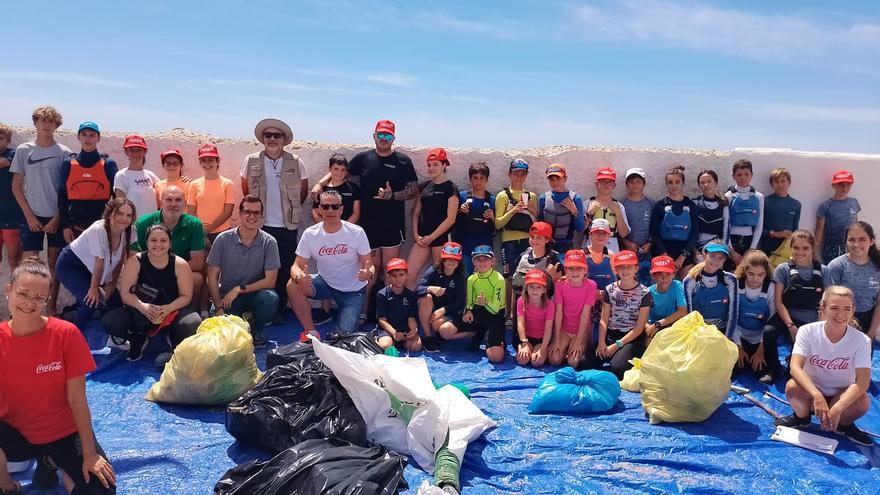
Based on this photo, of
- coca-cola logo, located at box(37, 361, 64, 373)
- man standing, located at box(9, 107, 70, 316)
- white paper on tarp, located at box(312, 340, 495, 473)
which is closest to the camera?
coca-cola logo, located at box(37, 361, 64, 373)

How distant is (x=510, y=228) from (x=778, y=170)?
299 centimetres

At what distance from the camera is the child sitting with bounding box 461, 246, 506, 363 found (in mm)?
5996

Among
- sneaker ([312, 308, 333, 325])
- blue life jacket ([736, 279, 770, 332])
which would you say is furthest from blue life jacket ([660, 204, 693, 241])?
sneaker ([312, 308, 333, 325])

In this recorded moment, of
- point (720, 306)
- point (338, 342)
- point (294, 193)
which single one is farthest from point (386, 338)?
point (720, 306)

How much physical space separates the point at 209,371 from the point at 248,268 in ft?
5.26

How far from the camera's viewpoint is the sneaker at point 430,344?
6062mm

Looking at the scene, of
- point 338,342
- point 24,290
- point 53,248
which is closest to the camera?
point 24,290

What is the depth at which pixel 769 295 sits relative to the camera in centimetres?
557

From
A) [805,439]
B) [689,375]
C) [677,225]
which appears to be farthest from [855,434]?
[677,225]

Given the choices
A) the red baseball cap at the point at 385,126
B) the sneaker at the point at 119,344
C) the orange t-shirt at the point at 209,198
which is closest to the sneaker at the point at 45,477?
the sneaker at the point at 119,344

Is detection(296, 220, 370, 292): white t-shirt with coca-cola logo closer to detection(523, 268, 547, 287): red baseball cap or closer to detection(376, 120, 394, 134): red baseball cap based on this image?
detection(376, 120, 394, 134): red baseball cap

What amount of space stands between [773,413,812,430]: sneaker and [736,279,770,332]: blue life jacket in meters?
1.16

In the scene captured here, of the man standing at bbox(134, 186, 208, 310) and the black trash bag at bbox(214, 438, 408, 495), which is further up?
the man standing at bbox(134, 186, 208, 310)

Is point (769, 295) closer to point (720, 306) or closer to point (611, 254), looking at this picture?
point (720, 306)
